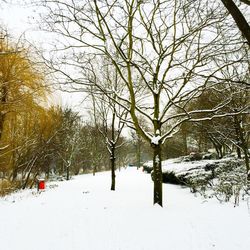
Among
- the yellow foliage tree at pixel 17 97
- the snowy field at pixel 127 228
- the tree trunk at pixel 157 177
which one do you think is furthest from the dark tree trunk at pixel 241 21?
the yellow foliage tree at pixel 17 97

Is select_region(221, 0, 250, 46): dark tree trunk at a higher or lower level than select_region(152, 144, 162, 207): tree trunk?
higher

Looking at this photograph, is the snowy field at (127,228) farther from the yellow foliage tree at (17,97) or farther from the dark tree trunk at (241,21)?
the yellow foliage tree at (17,97)

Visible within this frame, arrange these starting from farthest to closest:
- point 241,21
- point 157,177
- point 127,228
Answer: point 157,177 → point 127,228 → point 241,21

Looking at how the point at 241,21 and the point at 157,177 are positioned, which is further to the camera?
the point at 157,177

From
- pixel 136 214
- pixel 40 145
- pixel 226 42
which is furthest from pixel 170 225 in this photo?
pixel 40 145

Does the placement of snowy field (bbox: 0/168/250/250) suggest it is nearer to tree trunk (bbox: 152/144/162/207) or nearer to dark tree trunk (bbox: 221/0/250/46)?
tree trunk (bbox: 152/144/162/207)

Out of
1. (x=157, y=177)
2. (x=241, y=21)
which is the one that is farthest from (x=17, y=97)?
(x=241, y=21)

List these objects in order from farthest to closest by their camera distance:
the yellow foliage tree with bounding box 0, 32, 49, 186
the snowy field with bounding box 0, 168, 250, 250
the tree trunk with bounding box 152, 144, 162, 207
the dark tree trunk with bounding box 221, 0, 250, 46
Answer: the yellow foliage tree with bounding box 0, 32, 49, 186
the tree trunk with bounding box 152, 144, 162, 207
the snowy field with bounding box 0, 168, 250, 250
the dark tree trunk with bounding box 221, 0, 250, 46

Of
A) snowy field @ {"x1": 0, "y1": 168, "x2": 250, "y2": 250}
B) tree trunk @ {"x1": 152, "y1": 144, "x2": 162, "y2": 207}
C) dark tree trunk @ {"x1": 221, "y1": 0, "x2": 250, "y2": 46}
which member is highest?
dark tree trunk @ {"x1": 221, "y1": 0, "x2": 250, "y2": 46}

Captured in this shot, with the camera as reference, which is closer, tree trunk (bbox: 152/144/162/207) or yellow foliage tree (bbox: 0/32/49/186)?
tree trunk (bbox: 152/144/162/207)

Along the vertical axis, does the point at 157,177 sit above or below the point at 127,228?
above

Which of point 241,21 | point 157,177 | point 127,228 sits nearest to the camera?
point 241,21

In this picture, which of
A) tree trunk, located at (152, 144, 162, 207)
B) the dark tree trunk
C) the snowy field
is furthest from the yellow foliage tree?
the dark tree trunk

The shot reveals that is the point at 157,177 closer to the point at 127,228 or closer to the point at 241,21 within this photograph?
the point at 127,228
